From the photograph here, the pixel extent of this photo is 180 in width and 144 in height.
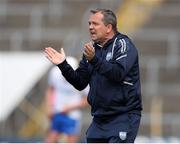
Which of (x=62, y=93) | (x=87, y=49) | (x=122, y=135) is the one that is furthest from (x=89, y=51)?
(x=62, y=93)

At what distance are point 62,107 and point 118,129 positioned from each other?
15.1 feet

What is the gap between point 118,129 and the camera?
725cm

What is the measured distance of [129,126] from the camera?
7277mm

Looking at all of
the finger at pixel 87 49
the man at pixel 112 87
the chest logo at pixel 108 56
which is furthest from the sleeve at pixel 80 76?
the finger at pixel 87 49

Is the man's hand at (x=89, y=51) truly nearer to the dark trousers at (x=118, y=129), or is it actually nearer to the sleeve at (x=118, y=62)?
the sleeve at (x=118, y=62)

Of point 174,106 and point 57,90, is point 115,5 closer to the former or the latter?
point 174,106

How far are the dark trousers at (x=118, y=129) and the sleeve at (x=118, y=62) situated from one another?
1.28ft

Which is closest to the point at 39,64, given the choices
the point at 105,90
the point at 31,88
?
the point at 31,88

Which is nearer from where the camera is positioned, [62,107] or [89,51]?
[89,51]

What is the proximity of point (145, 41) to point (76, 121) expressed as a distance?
325 inches

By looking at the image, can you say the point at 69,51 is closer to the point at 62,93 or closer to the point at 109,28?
the point at 62,93

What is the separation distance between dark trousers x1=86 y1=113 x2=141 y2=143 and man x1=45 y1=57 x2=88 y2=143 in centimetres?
410

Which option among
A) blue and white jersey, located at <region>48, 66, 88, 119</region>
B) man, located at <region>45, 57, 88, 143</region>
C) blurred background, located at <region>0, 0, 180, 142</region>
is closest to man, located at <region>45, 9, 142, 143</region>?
man, located at <region>45, 57, 88, 143</region>

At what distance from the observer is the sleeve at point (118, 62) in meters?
6.97
